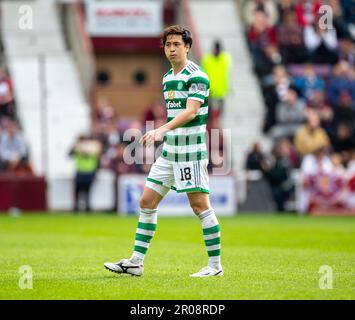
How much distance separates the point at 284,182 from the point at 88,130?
20.1 feet

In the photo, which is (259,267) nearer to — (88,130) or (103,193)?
(103,193)

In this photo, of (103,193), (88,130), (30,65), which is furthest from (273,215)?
(30,65)

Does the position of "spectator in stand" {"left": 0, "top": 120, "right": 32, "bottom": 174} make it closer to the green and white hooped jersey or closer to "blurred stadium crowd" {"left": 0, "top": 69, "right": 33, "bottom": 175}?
"blurred stadium crowd" {"left": 0, "top": 69, "right": 33, "bottom": 175}

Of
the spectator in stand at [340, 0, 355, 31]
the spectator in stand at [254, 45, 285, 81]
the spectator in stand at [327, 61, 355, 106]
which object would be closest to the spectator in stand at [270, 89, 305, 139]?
the spectator in stand at [327, 61, 355, 106]

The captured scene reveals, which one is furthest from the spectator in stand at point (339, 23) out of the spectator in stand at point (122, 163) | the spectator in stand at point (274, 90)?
the spectator in stand at point (122, 163)

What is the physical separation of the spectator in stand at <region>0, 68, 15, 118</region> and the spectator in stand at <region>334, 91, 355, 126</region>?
8.34 meters

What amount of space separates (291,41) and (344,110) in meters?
3.12

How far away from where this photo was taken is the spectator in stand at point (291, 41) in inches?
1266

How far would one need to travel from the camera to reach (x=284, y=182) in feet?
90.1

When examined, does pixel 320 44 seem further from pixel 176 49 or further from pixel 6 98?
pixel 176 49

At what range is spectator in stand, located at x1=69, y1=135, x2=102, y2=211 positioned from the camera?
27.9 metres

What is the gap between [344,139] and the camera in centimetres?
2933

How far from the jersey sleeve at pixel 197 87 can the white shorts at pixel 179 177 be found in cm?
66

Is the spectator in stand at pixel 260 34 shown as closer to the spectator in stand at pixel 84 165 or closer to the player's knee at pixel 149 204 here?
the spectator in stand at pixel 84 165
